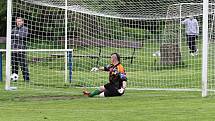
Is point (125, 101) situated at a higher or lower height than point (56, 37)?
lower

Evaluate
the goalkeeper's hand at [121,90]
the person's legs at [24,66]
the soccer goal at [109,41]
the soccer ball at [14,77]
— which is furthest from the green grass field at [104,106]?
the person's legs at [24,66]

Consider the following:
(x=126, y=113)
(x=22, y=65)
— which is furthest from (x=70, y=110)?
(x=22, y=65)

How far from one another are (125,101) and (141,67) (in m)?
8.20

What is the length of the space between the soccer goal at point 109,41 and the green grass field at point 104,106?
136cm

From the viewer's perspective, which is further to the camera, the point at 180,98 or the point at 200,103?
the point at 180,98

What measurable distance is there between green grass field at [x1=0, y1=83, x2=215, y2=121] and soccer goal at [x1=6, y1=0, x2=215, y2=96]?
136 centimetres

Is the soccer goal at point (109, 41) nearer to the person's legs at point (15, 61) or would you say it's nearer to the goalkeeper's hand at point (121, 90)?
the person's legs at point (15, 61)

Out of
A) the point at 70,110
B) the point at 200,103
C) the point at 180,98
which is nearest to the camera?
the point at 70,110

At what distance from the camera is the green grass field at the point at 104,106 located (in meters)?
10.8

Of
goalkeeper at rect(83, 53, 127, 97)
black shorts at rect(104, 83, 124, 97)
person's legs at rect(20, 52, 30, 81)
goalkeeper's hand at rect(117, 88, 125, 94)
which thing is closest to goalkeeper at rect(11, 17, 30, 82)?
person's legs at rect(20, 52, 30, 81)

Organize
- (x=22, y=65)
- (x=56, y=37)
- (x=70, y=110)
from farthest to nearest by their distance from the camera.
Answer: (x=56, y=37) < (x=22, y=65) < (x=70, y=110)

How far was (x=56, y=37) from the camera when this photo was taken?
21.2 metres

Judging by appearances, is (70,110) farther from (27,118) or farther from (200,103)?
(200,103)

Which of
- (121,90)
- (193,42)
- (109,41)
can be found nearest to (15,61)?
(121,90)
